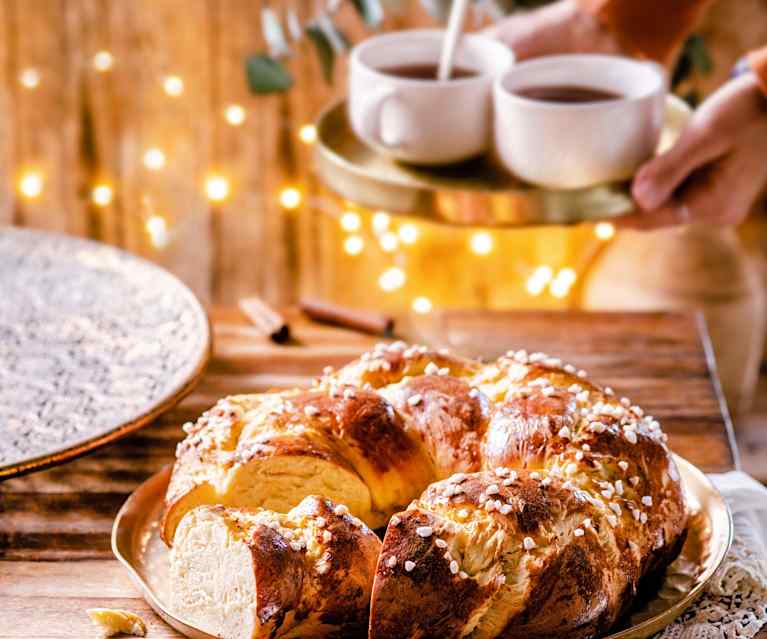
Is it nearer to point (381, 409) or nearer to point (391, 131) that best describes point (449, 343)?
point (391, 131)

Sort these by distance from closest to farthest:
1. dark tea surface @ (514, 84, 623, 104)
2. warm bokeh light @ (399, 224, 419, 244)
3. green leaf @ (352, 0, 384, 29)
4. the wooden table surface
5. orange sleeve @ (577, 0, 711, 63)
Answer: the wooden table surface
dark tea surface @ (514, 84, 623, 104)
orange sleeve @ (577, 0, 711, 63)
green leaf @ (352, 0, 384, 29)
warm bokeh light @ (399, 224, 419, 244)

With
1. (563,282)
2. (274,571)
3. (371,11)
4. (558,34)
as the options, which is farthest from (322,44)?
(274,571)

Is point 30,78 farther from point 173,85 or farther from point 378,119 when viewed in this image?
point 378,119

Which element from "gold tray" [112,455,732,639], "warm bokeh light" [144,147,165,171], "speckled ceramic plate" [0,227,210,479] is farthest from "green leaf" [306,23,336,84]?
"gold tray" [112,455,732,639]

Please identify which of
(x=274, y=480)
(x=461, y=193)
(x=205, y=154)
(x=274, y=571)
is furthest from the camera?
(x=205, y=154)

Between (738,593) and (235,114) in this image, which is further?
(235,114)

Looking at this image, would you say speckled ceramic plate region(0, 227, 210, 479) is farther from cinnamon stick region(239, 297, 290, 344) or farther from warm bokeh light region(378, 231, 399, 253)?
warm bokeh light region(378, 231, 399, 253)

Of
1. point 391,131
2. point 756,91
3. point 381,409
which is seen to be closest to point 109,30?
point 391,131
